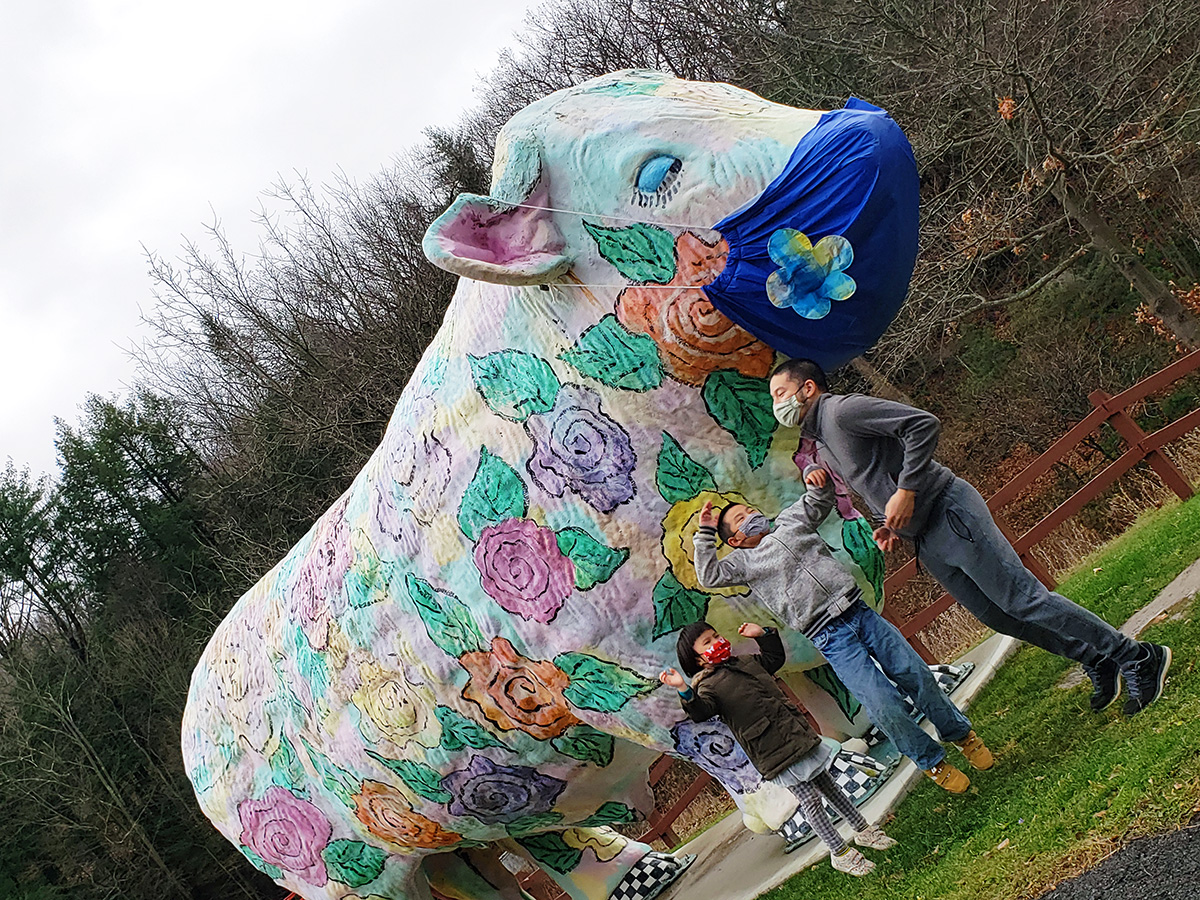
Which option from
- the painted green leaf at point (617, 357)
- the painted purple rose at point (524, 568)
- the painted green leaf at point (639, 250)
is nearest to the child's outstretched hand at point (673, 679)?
the painted purple rose at point (524, 568)

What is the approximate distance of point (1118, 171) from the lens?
33.3ft

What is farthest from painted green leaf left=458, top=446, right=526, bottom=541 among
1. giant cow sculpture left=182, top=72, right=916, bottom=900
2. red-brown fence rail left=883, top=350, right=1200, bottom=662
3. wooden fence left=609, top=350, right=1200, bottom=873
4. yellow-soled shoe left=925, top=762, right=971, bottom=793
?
red-brown fence rail left=883, top=350, right=1200, bottom=662

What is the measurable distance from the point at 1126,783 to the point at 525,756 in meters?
2.00

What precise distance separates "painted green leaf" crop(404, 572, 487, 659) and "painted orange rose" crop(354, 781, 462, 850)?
2.75 ft

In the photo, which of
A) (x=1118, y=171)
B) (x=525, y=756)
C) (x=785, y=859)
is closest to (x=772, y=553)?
(x=525, y=756)

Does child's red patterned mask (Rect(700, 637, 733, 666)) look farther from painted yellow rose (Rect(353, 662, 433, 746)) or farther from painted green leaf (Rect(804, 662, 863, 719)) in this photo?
painted yellow rose (Rect(353, 662, 433, 746))

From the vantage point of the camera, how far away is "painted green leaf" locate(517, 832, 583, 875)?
5.63m

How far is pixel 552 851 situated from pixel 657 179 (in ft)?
13.0

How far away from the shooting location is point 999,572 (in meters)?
3.09


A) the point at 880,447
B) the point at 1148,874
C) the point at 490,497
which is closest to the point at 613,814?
the point at 490,497

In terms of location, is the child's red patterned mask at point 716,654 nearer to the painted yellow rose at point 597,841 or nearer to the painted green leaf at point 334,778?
the painted green leaf at point 334,778

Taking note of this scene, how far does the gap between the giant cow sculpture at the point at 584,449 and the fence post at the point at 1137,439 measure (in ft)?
13.0

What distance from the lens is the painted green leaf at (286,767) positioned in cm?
454

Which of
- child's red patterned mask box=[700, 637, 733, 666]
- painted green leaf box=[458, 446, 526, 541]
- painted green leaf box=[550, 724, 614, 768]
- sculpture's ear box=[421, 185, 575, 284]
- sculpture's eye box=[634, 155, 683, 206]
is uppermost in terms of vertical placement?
sculpture's ear box=[421, 185, 575, 284]
